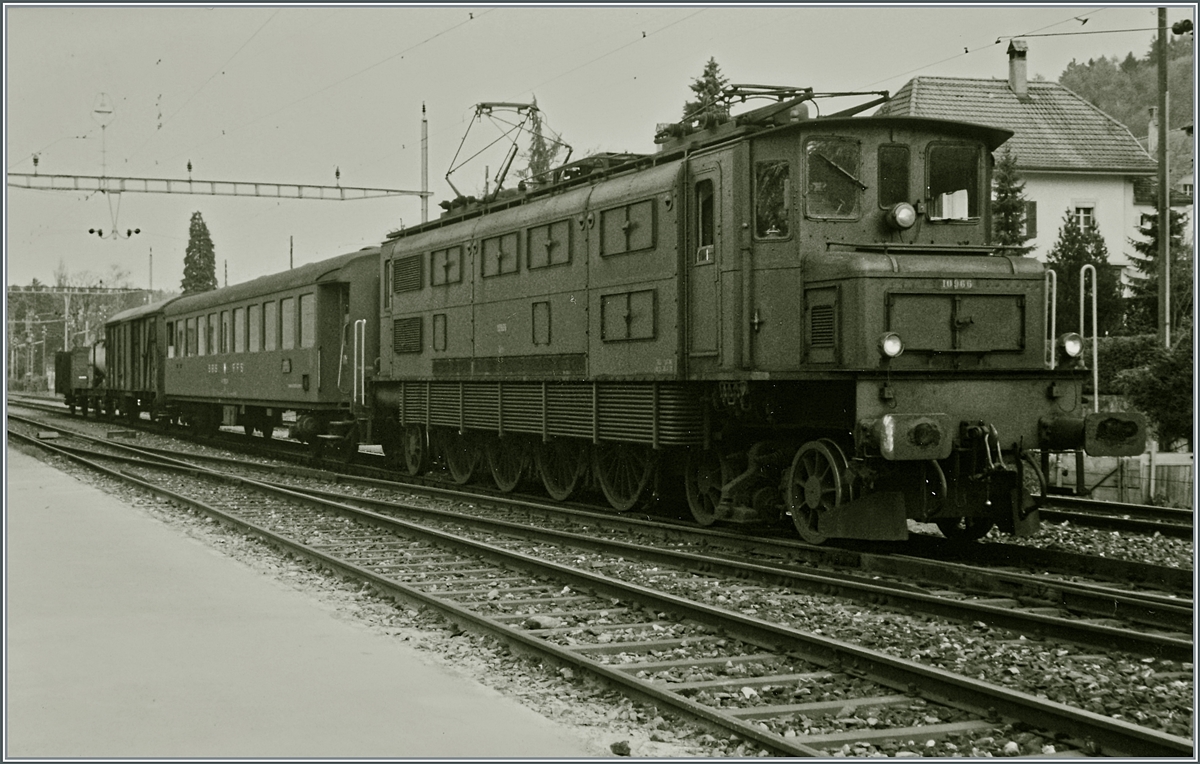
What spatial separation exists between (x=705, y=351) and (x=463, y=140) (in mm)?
7343

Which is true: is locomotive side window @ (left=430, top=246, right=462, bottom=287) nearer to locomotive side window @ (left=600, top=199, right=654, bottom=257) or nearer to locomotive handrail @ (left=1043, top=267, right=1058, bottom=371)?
locomotive side window @ (left=600, top=199, right=654, bottom=257)

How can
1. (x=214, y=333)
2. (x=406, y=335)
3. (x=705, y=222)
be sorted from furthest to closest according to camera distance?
1. (x=214, y=333)
2. (x=406, y=335)
3. (x=705, y=222)

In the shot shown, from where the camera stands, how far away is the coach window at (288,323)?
24219mm

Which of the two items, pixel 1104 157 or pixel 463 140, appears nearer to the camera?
pixel 463 140

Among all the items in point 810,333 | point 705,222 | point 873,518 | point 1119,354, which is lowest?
point 873,518

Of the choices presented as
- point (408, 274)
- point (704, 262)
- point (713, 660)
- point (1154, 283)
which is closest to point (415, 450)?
point (408, 274)

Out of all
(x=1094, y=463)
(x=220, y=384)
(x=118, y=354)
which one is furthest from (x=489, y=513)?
(x=118, y=354)

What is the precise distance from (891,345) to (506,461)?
27.3 feet

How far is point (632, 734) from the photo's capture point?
611 cm

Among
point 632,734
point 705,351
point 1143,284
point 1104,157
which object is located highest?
point 1104,157

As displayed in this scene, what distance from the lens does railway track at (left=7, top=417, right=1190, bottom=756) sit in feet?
19.4

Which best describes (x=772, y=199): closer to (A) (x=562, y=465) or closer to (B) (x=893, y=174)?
(B) (x=893, y=174)

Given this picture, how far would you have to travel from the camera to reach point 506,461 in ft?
57.9

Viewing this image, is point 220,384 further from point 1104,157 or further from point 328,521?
point 1104,157
